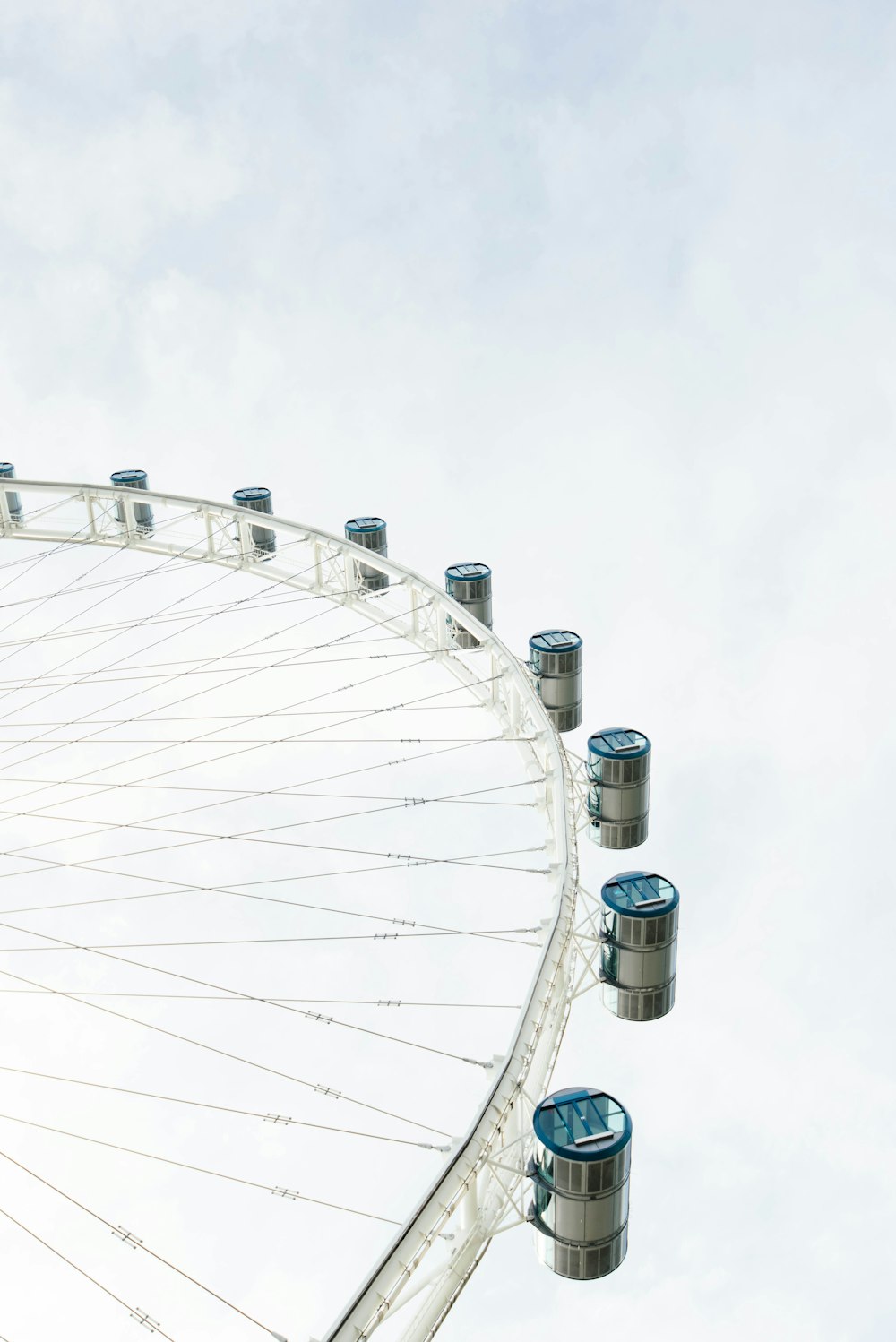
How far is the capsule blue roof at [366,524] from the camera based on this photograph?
2230 cm

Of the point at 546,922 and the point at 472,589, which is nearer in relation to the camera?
the point at 546,922

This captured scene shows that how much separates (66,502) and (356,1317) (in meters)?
18.4

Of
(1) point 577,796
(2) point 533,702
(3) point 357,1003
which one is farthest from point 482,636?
(3) point 357,1003

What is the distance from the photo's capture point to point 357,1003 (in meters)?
12.3

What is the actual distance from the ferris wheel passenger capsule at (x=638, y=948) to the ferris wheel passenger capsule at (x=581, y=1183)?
2457 mm

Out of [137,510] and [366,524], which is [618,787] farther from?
[137,510]

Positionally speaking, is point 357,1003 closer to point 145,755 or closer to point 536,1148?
point 536,1148

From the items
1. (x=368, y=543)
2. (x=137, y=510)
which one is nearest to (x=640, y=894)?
(x=368, y=543)

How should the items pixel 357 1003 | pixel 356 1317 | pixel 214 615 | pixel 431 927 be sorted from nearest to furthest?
pixel 356 1317
pixel 357 1003
pixel 431 927
pixel 214 615

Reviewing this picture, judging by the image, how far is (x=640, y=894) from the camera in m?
13.6

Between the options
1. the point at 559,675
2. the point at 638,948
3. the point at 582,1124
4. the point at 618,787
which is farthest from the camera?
the point at 559,675

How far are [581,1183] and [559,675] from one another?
9123mm

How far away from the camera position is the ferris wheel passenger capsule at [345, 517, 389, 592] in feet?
70.3

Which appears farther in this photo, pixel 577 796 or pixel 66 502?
pixel 66 502
